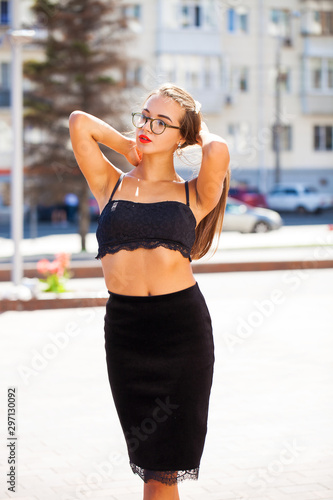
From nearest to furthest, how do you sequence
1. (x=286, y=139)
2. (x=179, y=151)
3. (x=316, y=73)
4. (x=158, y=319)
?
(x=158, y=319)
(x=179, y=151)
(x=286, y=139)
(x=316, y=73)

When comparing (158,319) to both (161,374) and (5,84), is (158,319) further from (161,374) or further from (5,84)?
(5,84)

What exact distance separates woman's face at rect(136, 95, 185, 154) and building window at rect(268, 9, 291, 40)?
4712 cm

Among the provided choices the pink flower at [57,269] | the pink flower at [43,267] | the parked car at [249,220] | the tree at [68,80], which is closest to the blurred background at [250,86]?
the parked car at [249,220]

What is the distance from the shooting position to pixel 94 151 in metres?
3.56

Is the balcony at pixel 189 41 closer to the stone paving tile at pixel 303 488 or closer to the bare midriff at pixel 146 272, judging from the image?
the stone paving tile at pixel 303 488

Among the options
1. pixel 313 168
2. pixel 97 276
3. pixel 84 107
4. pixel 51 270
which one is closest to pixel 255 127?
pixel 313 168

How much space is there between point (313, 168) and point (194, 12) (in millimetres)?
11223

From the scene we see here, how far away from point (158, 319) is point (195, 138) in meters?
0.79

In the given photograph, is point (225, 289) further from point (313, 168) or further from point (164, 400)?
point (313, 168)

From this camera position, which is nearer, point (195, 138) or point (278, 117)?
point (195, 138)

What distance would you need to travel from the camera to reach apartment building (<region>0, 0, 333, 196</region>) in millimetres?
46406

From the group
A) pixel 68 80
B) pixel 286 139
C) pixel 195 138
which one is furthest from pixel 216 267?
pixel 286 139

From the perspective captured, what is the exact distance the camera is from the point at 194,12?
4694cm

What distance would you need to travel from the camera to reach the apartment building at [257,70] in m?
46.4
